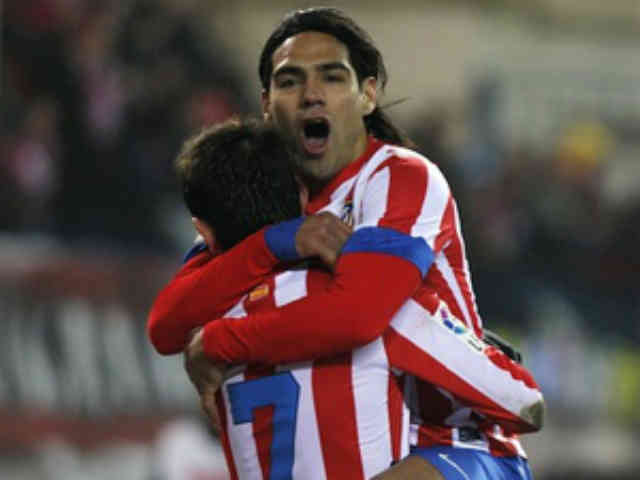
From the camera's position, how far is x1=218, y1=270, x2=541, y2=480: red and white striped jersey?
2994 millimetres

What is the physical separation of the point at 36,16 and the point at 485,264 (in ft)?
11.3

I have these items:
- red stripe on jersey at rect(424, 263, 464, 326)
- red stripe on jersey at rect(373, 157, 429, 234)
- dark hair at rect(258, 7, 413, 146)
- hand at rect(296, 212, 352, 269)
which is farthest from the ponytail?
hand at rect(296, 212, 352, 269)

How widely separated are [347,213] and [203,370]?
48cm

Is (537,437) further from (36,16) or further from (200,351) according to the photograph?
(200,351)

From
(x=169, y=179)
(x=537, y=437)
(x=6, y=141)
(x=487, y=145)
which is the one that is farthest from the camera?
(x=487, y=145)

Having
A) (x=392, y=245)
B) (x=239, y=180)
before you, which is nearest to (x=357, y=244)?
(x=392, y=245)

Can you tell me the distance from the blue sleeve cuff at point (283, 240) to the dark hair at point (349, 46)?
0.56 m

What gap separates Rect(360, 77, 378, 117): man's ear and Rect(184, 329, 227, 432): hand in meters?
0.71

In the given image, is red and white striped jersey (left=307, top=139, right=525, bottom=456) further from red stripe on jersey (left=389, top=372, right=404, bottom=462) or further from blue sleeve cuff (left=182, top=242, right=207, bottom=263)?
blue sleeve cuff (left=182, top=242, right=207, bottom=263)

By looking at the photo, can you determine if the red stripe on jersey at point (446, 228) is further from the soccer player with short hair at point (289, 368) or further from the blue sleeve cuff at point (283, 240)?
the blue sleeve cuff at point (283, 240)

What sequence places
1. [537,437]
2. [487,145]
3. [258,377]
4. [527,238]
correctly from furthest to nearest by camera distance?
[487,145]
[527,238]
[537,437]
[258,377]

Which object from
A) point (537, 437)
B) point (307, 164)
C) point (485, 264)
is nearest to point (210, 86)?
point (485, 264)

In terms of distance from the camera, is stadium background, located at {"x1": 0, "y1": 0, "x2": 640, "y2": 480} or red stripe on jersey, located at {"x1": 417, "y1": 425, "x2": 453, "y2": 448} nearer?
red stripe on jersey, located at {"x1": 417, "y1": 425, "x2": 453, "y2": 448}

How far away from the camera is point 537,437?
379 inches
